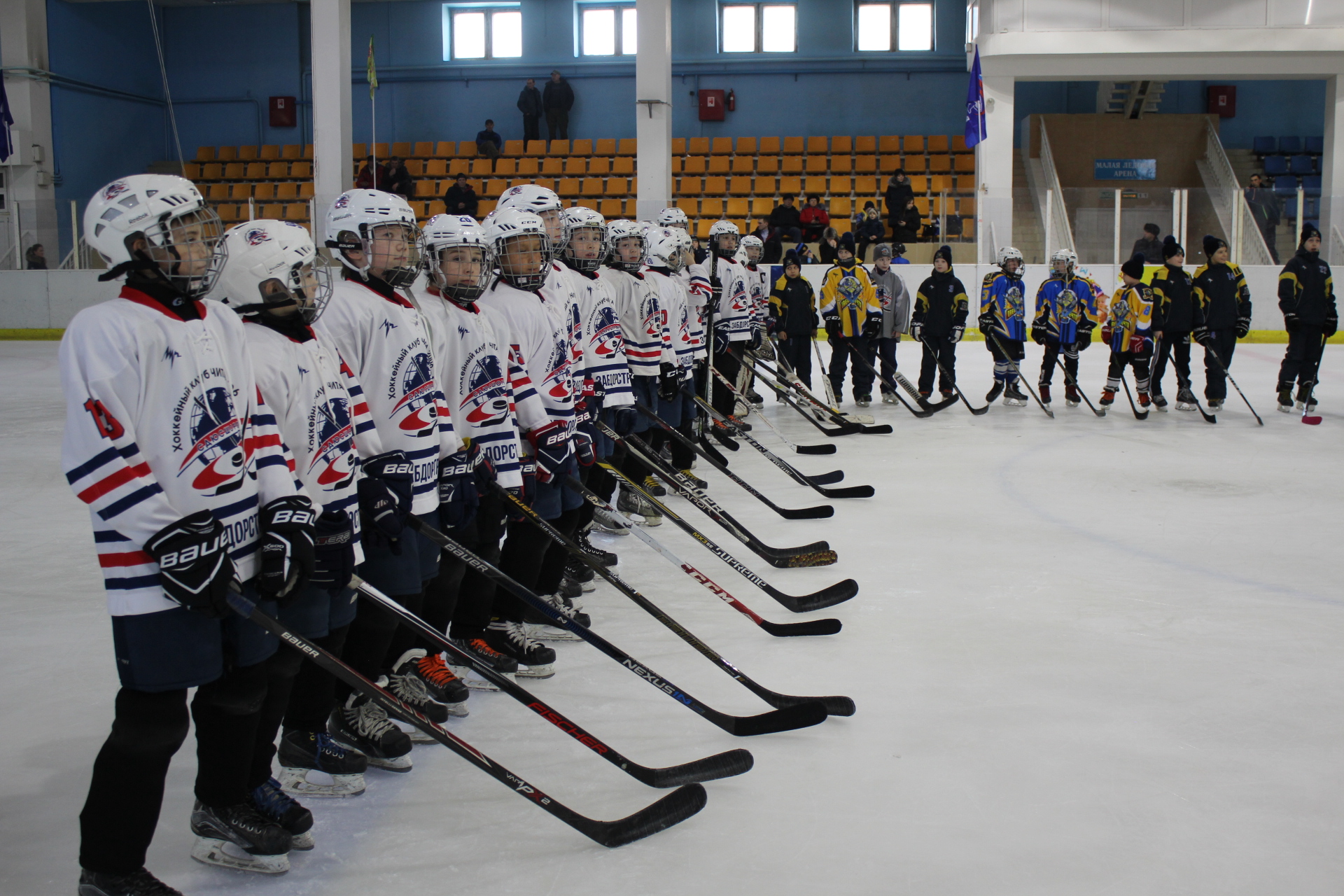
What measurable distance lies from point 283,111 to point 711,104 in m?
7.38

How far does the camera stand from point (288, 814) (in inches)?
86.7

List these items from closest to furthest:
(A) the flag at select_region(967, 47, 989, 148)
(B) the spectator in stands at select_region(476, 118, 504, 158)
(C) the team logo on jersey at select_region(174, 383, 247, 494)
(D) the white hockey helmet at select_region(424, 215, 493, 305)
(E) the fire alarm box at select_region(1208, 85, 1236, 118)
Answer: (C) the team logo on jersey at select_region(174, 383, 247, 494) → (D) the white hockey helmet at select_region(424, 215, 493, 305) → (A) the flag at select_region(967, 47, 989, 148) → (B) the spectator in stands at select_region(476, 118, 504, 158) → (E) the fire alarm box at select_region(1208, 85, 1236, 118)

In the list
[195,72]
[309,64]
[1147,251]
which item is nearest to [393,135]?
[309,64]

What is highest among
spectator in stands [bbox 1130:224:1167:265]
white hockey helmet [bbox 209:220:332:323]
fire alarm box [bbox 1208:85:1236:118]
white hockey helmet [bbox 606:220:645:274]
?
fire alarm box [bbox 1208:85:1236:118]

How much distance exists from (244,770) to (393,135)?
736 inches

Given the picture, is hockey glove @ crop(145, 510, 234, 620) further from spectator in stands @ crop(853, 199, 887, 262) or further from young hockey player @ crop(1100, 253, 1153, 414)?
spectator in stands @ crop(853, 199, 887, 262)

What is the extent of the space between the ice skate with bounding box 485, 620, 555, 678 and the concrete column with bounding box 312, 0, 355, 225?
10.3 meters

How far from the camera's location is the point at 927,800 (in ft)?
7.97

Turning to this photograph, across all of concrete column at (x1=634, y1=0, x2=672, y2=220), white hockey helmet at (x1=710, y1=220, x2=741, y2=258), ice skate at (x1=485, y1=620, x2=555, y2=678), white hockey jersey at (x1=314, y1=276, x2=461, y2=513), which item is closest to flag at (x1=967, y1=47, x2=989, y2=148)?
concrete column at (x1=634, y1=0, x2=672, y2=220)

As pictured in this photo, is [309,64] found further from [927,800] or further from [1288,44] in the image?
[927,800]

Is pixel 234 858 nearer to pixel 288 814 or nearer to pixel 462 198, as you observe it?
pixel 288 814

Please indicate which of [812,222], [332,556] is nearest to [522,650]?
[332,556]

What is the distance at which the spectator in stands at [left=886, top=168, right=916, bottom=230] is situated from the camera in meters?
14.6

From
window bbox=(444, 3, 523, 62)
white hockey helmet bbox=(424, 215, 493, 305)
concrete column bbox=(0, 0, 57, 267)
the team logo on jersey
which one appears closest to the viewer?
the team logo on jersey
